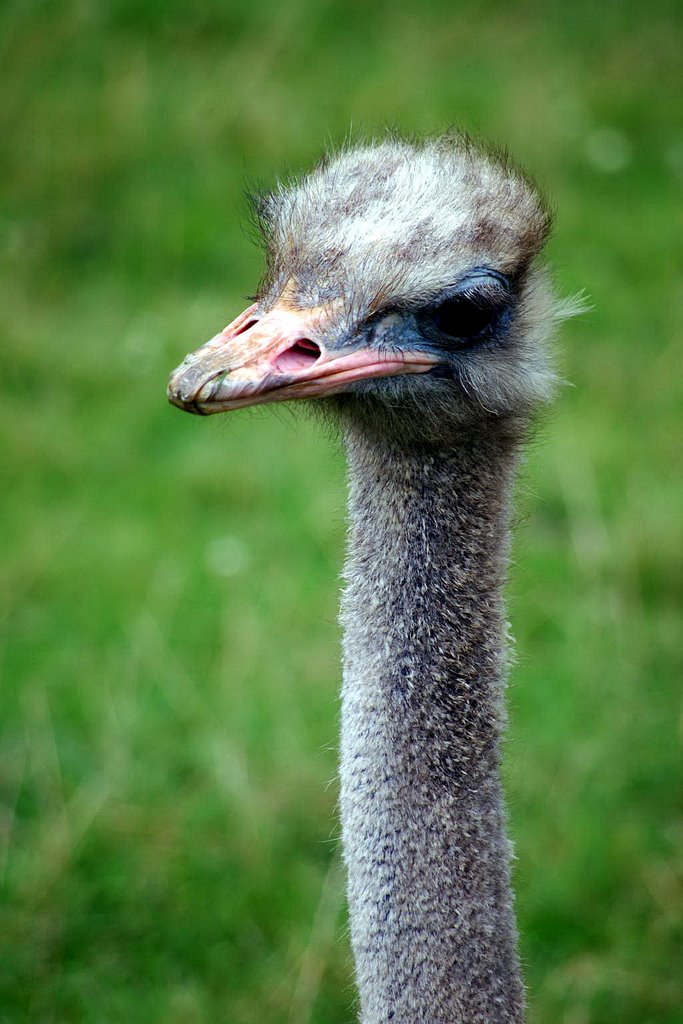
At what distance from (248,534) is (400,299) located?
2321mm

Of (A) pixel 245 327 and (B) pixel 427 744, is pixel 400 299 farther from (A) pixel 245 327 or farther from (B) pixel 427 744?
(B) pixel 427 744

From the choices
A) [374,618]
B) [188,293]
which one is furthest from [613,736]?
[188,293]

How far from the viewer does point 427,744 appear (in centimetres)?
167

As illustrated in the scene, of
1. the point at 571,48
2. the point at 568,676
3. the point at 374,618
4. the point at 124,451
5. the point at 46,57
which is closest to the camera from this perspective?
the point at 374,618

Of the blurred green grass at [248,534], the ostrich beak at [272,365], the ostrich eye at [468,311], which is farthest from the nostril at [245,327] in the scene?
the blurred green grass at [248,534]

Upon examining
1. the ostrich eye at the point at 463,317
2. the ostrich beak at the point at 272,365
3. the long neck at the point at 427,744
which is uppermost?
the ostrich eye at the point at 463,317

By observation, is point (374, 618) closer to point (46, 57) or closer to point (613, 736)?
point (613, 736)

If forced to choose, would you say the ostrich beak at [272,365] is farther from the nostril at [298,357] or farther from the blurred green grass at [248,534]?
the blurred green grass at [248,534]

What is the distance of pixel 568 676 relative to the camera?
3416 mm

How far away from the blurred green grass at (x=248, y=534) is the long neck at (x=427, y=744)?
1.19 feet

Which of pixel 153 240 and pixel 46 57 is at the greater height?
pixel 46 57

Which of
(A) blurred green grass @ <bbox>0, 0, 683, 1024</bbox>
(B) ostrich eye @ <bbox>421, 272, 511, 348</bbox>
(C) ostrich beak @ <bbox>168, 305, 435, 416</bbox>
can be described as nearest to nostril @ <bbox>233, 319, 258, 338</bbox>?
(C) ostrich beak @ <bbox>168, 305, 435, 416</bbox>

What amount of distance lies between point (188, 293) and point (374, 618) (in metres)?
3.32

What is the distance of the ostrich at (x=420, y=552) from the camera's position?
163cm
